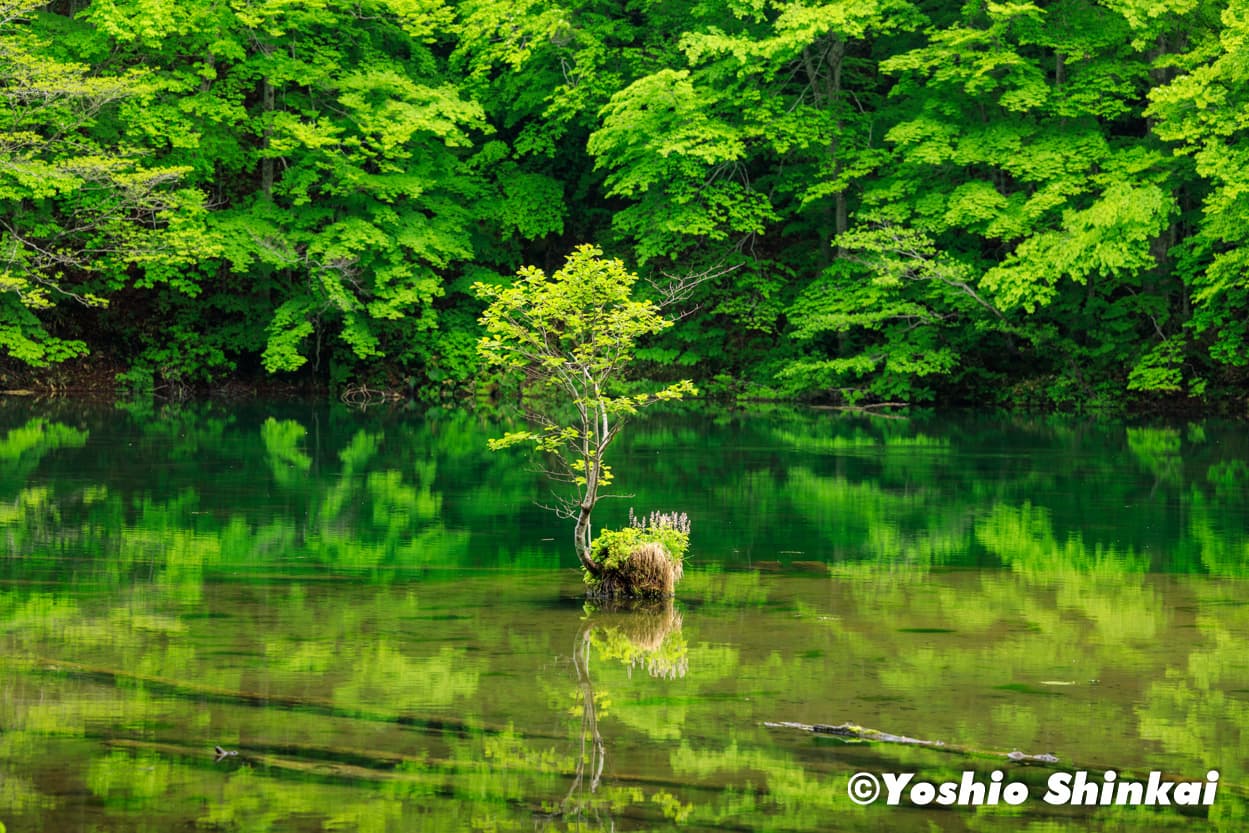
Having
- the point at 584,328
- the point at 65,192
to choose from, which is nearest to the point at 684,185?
the point at 65,192

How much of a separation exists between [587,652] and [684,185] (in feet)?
86.3

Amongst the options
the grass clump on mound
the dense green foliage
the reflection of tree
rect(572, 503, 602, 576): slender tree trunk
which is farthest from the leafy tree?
the reflection of tree

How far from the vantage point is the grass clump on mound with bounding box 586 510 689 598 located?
11.5 meters

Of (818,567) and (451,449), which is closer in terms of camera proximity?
(818,567)

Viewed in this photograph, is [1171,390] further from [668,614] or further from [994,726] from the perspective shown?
[994,726]

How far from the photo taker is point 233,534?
14742 millimetres

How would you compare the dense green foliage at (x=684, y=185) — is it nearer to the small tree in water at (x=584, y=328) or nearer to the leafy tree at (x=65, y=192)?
the leafy tree at (x=65, y=192)

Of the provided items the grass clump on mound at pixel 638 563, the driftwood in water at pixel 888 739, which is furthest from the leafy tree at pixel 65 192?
the driftwood in water at pixel 888 739

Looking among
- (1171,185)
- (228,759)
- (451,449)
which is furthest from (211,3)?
(228,759)

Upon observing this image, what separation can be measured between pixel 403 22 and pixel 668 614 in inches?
1093

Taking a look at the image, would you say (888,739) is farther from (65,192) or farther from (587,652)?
(65,192)

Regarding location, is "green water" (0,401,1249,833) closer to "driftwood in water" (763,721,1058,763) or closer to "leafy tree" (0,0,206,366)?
"driftwood in water" (763,721,1058,763)

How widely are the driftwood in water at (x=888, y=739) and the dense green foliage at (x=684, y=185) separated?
22.7 m

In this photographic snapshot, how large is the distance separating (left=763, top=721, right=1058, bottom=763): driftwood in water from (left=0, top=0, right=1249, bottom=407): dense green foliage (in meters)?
22.7
